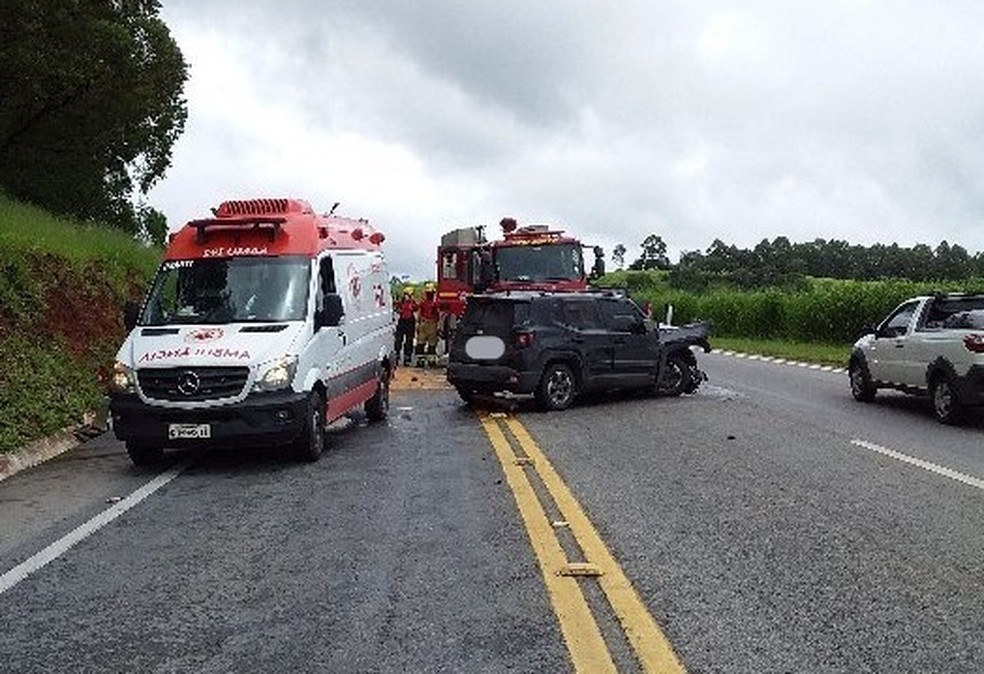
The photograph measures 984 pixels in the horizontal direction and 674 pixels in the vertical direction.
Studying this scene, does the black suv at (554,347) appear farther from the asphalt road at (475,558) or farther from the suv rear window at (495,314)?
the asphalt road at (475,558)

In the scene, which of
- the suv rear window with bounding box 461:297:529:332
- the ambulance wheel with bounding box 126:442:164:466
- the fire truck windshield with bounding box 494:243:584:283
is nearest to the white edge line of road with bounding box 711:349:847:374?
the fire truck windshield with bounding box 494:243:584:283

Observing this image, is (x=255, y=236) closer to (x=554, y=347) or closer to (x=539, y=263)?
(x=554, y=347)

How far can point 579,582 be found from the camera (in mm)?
5895

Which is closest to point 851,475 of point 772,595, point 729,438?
point 729,438

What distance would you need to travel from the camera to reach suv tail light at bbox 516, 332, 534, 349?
15242 millimetres

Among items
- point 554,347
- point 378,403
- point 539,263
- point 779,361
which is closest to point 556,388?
point 554,347

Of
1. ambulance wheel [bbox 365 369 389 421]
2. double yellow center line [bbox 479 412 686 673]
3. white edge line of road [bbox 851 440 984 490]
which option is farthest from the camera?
ambulance wheel [bbox 365 369 389 421]

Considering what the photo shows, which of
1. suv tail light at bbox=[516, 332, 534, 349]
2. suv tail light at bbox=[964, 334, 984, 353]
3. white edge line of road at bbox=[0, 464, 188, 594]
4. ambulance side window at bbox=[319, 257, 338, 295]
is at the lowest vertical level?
white edge line of road at bbox=[0, 464, 188, 594]

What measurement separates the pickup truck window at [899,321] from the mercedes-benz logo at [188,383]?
34.4 feet

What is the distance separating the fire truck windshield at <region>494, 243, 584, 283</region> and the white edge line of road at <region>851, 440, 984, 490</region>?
378 inches

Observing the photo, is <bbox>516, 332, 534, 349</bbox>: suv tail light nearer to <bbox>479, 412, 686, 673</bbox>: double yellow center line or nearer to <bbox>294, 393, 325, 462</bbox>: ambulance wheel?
<bbox>294, 393, 325, 462</bbox>: ambulance wheel

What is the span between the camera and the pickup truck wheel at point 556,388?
15.4 meters

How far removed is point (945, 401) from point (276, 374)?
8973 mm

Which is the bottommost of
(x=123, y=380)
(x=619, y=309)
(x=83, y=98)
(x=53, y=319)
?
(x=123, y=380)
